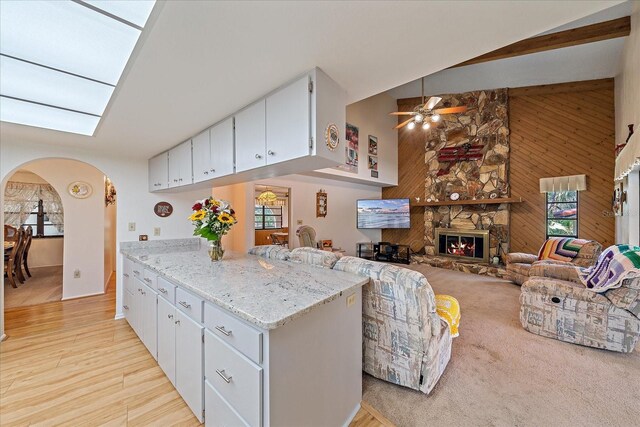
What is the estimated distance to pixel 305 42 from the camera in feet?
4.11

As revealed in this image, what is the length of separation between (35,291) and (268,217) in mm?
5791

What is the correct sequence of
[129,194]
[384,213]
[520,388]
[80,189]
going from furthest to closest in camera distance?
[384,213], [80,189], [129,194], [520,388]

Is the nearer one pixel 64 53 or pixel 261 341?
pixel 261 341

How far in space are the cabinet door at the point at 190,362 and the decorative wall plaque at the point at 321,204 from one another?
4398 millimetres

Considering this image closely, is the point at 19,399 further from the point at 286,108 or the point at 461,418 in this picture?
the point at 461,418

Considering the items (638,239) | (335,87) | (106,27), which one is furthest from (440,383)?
(638,239)

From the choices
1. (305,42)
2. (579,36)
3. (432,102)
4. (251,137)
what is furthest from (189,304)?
(579,36)

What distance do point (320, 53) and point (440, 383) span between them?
7.96 ft

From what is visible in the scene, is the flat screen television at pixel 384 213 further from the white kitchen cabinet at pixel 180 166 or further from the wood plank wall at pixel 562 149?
the white kitchen cabinet at pixel 180 166

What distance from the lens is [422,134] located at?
6852mm

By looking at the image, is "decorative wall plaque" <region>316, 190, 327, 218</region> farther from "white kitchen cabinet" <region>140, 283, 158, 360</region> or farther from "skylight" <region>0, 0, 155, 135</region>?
"skylight" <region>0, 0, 155, 135</region>

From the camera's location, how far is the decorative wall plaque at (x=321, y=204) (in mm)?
5980

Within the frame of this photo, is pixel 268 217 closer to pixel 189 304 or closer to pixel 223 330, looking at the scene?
pixel 189 304

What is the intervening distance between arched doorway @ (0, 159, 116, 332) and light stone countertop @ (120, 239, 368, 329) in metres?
2.57
